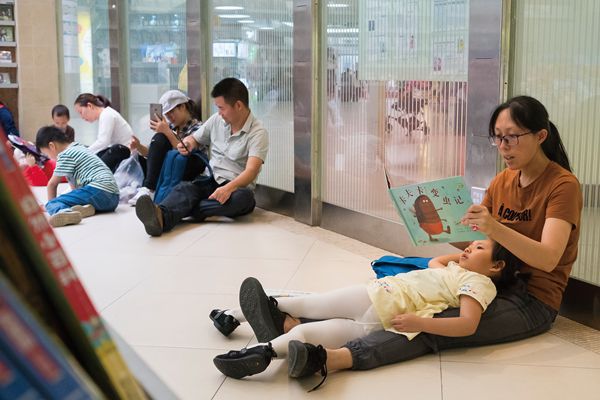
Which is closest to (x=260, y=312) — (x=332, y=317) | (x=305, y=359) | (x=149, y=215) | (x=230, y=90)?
(x=332, y=317)

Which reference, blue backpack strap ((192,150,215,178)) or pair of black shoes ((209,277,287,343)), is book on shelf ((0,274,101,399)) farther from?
blue backpack strap ((192,150,215,178))

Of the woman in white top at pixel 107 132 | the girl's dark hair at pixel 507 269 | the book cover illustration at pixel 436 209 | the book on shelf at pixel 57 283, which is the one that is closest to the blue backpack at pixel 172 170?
the woman in white top at pixel 107 132

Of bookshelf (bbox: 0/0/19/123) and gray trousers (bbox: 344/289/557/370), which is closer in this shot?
gray trousers (bbox: 344/289/557/370)

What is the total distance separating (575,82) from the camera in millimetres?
3490

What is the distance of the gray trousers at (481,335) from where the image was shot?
2949 millimetres

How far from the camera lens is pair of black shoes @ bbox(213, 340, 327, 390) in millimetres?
2736

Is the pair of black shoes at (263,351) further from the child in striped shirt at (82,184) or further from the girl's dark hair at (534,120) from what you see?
the child in striped shirt at (82,184)

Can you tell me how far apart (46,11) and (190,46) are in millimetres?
A: 4055

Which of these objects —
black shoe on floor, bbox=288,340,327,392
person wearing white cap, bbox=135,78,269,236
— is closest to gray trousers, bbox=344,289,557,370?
black shoe on floor, bbox=288,340,327,392

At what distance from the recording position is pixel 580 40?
3.44 metres

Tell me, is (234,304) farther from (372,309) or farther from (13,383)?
(13,383)

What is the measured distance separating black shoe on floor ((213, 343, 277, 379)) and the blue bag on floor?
115 cm

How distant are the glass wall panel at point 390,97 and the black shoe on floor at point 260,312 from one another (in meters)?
1.68

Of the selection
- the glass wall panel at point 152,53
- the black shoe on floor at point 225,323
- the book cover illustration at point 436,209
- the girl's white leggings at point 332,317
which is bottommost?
the black shoe on floor at point 225,323
